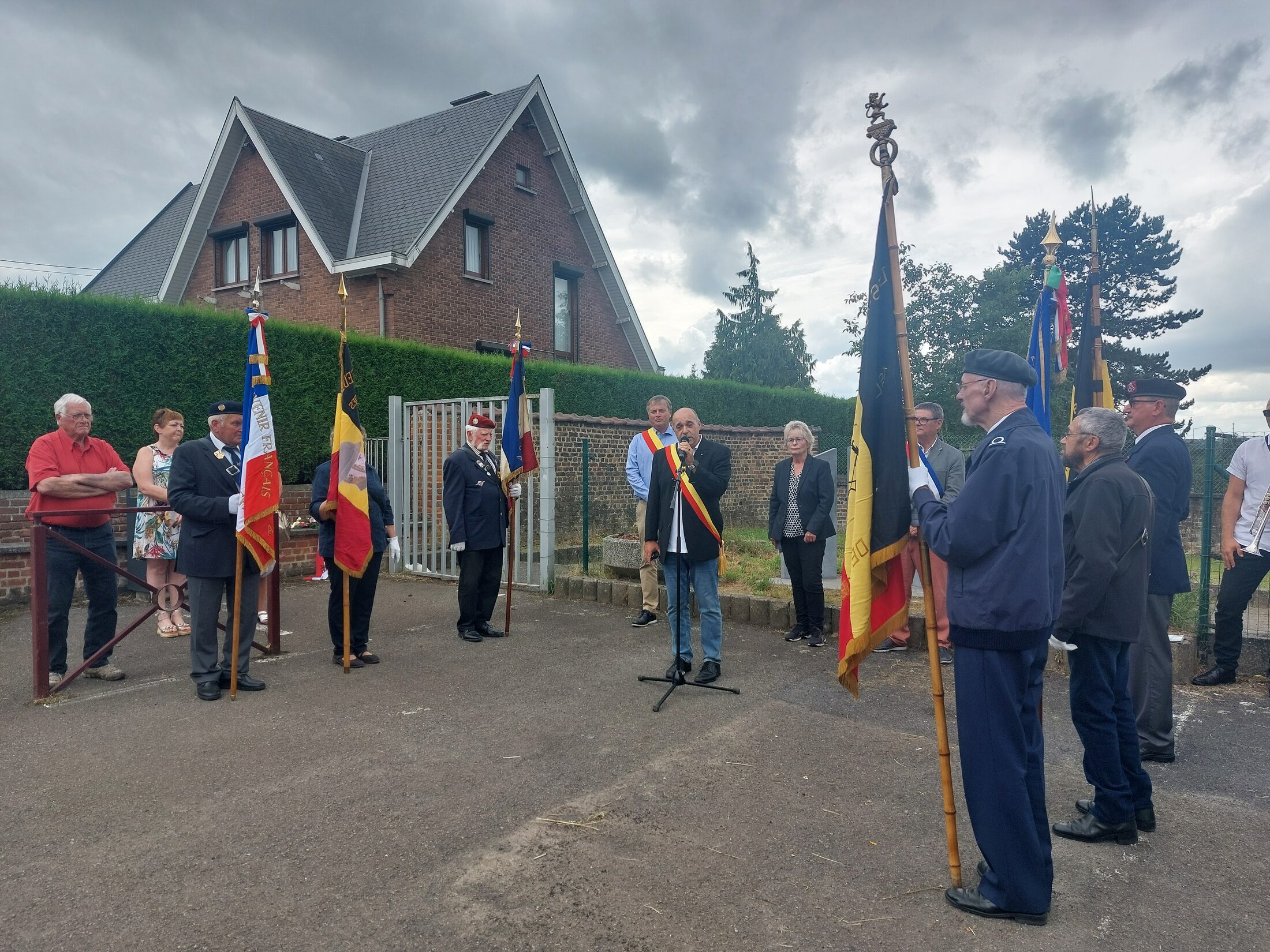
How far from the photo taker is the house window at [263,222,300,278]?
18.4 meters

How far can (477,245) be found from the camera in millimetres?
19406

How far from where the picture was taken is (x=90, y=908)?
2848 millimetres

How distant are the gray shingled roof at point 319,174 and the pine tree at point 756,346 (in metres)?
26.4

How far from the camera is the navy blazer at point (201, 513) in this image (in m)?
5.33

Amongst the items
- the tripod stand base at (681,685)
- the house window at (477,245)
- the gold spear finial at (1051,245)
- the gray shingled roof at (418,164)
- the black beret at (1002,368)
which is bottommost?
Result: the tripod stand base at (681,685)

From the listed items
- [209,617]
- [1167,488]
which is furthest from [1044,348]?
[209,617]

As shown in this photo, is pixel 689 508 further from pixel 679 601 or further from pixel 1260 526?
pixel 1260 526

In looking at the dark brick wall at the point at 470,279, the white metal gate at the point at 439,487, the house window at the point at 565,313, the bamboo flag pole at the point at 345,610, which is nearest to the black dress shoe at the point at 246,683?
the bamboo flag pole at the point at 345,610

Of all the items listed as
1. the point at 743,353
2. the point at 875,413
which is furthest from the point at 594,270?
the point at 743,353

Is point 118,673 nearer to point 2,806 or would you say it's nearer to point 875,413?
point 2,806

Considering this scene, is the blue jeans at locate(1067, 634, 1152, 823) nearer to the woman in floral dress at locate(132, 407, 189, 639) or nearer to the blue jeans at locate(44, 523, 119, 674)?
the blue jeans at locate(44, 523, 119, 674)

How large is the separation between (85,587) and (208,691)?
1453mm

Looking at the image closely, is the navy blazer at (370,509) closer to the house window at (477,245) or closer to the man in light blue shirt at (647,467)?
the man in light blue shirt at (647,467)

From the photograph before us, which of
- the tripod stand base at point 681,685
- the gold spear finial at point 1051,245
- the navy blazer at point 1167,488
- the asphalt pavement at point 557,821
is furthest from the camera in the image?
the tripod stand base at point 681,685
